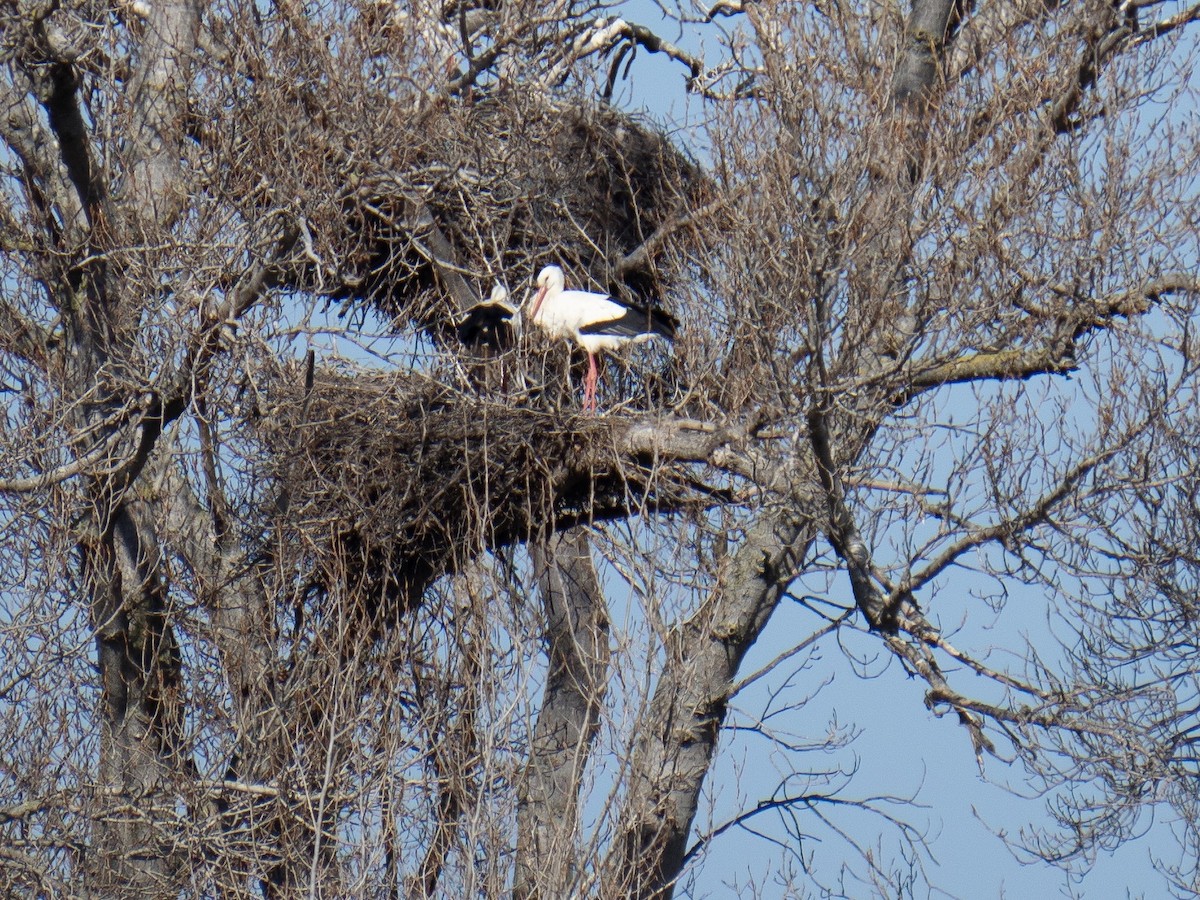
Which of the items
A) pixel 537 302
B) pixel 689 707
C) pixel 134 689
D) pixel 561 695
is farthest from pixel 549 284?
pixel 134 689

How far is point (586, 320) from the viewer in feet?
25.4

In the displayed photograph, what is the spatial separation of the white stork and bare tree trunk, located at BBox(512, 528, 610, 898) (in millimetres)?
1105

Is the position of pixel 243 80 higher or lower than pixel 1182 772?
higher

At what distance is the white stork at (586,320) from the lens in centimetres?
775

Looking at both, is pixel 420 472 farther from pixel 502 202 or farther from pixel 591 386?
pixel 502 202

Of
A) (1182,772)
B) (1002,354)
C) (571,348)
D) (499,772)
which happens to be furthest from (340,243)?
(1182,772)

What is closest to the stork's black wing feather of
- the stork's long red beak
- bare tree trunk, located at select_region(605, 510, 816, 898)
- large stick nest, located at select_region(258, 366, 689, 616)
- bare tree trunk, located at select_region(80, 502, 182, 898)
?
the stork's long red beak

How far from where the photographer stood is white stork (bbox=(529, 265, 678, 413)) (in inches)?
305

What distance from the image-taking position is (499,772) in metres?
7.44

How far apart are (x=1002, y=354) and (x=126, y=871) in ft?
17.6

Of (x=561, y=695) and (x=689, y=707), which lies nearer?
(x=689, y=707)

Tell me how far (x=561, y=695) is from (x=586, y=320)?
256cm

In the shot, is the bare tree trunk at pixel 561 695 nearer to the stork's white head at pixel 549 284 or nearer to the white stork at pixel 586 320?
the white stork at pixel 586 320

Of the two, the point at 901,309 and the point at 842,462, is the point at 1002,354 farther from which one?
the point at 842,462
